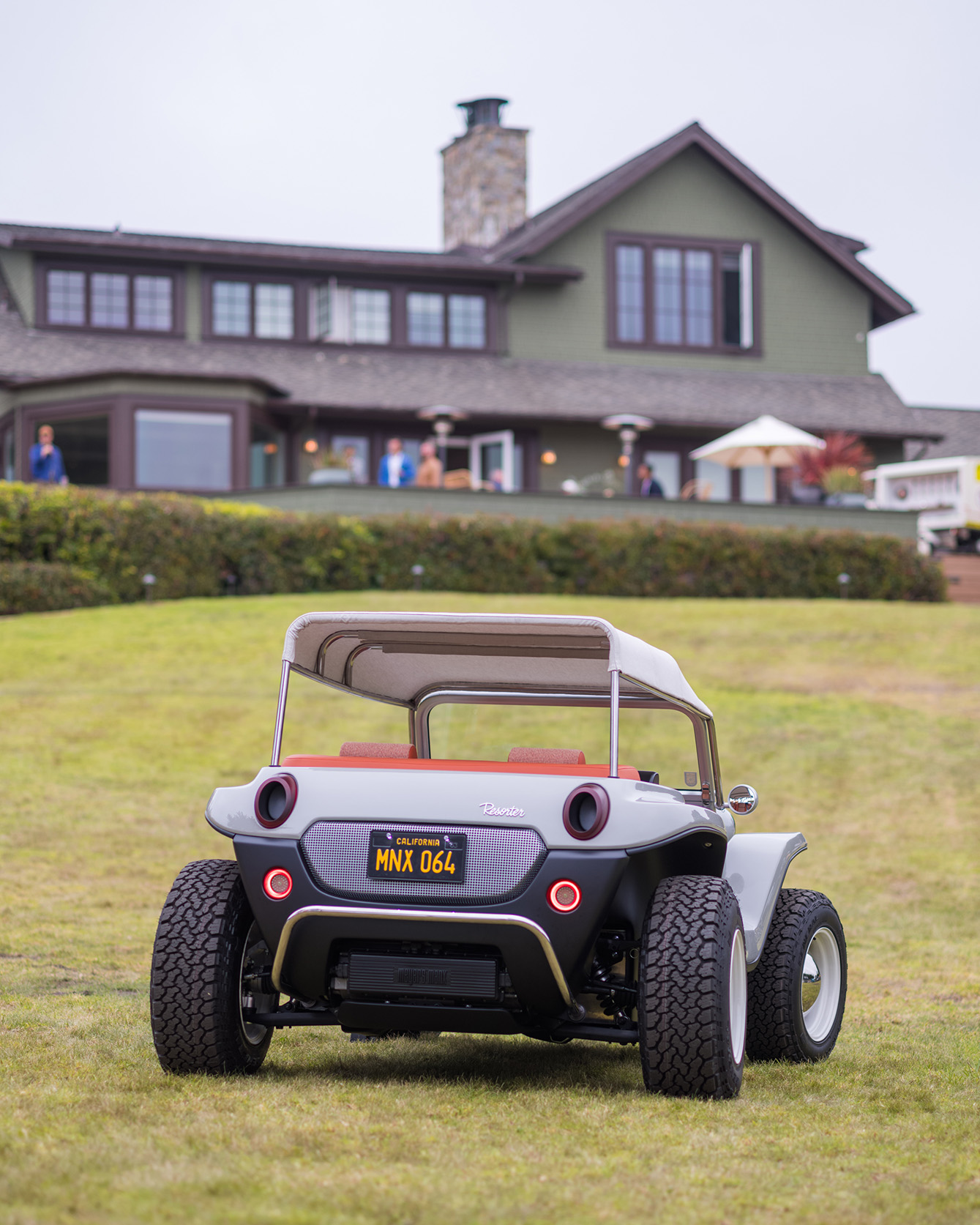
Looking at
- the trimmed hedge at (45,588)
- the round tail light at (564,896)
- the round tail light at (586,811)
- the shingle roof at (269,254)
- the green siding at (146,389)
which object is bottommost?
the round tail light at (564,896)

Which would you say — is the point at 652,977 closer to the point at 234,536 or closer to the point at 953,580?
the point at 234,536

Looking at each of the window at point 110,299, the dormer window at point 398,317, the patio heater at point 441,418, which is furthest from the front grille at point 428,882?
the window at point 110,299

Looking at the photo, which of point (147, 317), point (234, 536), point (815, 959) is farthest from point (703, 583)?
point (815, 959)

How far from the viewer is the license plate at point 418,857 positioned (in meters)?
4.90

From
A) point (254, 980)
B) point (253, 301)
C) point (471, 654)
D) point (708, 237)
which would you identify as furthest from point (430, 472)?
point (254, 980)

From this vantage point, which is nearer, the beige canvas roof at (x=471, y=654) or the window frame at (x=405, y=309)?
the beige canvas roof at (x=471, y=654)

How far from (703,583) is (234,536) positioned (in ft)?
23.9

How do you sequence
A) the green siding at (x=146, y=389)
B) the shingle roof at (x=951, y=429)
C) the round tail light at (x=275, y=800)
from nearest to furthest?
the round tail light at (x=275, y=800)
the green siding at (x=146, y=389)
the shingle roof at (x=951, y=429)

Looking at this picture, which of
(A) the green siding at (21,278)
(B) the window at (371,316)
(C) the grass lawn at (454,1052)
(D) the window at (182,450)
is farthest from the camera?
(B) the window at (371,316)

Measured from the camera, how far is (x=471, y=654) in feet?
20.3

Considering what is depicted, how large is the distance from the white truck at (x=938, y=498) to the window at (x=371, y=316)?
33.1 ft

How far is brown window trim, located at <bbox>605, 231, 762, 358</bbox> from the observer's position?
3180cm

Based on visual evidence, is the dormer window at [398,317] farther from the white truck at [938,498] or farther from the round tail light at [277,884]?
the round tail light at [277,884]

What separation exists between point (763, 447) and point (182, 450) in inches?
403
